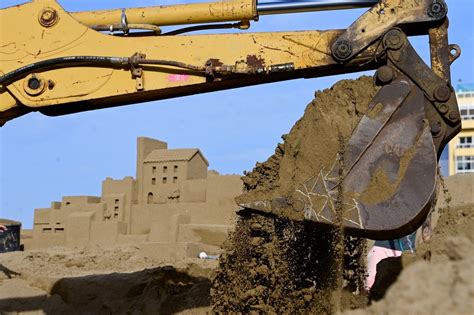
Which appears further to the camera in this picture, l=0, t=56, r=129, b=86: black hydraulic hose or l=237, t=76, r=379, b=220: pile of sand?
l=0, t=56, r=129, b=86: black hydraulic hose

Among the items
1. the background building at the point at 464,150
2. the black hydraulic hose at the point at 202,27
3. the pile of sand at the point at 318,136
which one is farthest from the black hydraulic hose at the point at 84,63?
the background building at the point at 464,150

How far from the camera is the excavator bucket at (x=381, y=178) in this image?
4715 millimetres

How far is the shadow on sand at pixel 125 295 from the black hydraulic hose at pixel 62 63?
3.11m

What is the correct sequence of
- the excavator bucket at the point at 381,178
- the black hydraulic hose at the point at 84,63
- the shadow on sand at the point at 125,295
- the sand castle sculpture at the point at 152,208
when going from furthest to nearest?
the sand castle sculpture at the point at 152,208 → the shadow on sand at the point at 125,295 → the black hydraulic hose at the point at 84,63 → the excavator bucket at the point at 381,178

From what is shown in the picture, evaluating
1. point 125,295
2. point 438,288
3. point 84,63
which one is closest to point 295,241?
point 84,63

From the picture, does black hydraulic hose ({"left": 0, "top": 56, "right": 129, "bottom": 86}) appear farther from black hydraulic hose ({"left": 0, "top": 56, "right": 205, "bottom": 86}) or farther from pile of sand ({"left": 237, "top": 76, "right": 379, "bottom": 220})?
pile of sand ({"left": 237, "top": 76, "right": 379, "bottom": 220})

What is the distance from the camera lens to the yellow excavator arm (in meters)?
4.95

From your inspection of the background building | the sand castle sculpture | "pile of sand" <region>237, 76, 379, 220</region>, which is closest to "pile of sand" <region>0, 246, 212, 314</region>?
"pile of sand" <region>237, 76, 379, 220</region>

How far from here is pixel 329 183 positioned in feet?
16.2

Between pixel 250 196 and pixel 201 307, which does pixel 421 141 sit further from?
pixel 201 307

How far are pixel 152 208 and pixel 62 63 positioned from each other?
22700mm

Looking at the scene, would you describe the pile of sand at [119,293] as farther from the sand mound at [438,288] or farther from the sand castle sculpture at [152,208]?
the sand castle sculpture at [152,208]

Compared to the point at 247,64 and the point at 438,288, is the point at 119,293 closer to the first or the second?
the point at 247,64

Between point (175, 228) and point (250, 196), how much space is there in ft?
66.8
